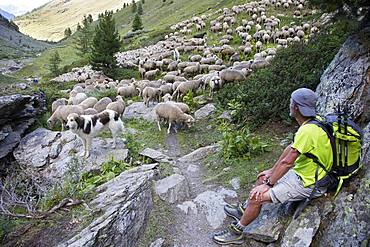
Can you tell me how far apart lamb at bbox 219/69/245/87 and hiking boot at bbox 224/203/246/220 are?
965 centimetres

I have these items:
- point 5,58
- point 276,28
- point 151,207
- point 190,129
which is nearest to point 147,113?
point 190,129

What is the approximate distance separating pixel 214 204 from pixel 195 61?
1776 cm

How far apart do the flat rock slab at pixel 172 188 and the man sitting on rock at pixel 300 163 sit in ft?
7.75

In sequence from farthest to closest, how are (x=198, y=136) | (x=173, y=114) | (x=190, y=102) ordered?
1. (x=190, y=102)
2. (x=173, y=114)
3. (x=198, y=136)

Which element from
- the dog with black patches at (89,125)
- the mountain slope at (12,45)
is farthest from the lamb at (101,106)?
the mountain slope at (12,45)

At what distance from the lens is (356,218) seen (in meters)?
4.67

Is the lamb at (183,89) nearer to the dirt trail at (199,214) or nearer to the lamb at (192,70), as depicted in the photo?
the lamb at (192,70)

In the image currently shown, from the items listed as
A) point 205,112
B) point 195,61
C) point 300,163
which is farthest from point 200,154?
point 195,61

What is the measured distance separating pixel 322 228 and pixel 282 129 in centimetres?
513

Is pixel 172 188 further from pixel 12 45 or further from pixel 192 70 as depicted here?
pixel 12 45

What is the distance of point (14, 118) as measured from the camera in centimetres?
1400

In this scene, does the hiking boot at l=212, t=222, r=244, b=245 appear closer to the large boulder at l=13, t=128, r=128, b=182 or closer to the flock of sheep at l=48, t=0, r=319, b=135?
the large boulder at l=13, t=128, r=128, b=182

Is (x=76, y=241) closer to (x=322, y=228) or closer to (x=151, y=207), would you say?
(x=151, y=207)

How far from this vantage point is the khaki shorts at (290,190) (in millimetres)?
5035
